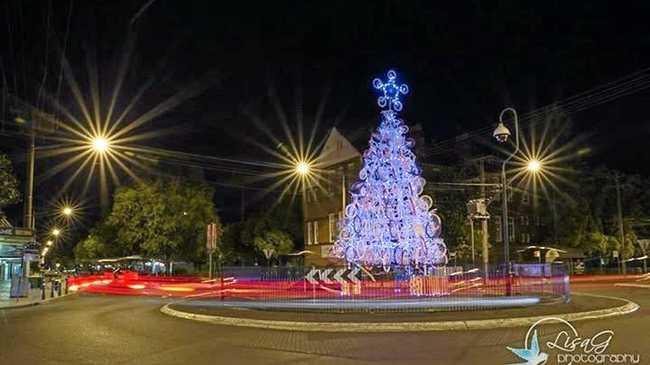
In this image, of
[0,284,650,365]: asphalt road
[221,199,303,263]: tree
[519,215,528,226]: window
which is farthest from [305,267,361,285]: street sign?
[519,215,528,226]: window

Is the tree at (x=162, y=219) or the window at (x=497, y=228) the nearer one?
the tree at (x=162, y=219)

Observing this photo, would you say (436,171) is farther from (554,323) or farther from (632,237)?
(554,323)

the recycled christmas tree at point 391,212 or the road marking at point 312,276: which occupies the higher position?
the recycled christmas tree at point 391,212

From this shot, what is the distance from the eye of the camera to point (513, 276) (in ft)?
77.3

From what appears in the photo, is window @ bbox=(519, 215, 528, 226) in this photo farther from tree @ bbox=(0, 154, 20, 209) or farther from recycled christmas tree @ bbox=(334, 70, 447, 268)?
tree @ bbox=(0, 154, 20, 209)

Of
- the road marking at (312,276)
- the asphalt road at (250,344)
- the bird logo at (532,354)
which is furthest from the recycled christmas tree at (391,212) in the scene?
the bird logo at (532,354)

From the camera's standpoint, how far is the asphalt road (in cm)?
1066

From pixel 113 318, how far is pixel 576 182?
43541 millimetres

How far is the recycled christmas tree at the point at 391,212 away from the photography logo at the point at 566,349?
9357 millimetres

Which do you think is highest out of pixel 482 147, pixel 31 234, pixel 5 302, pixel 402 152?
pixel 482 147

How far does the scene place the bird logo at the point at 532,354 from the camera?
33.4ft

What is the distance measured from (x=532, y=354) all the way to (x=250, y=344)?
5.24 meters

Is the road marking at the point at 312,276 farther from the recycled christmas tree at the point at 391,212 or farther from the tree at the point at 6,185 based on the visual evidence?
the tree at the point at 6,185

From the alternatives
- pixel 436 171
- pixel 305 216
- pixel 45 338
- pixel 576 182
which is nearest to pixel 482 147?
pixel 576 182
